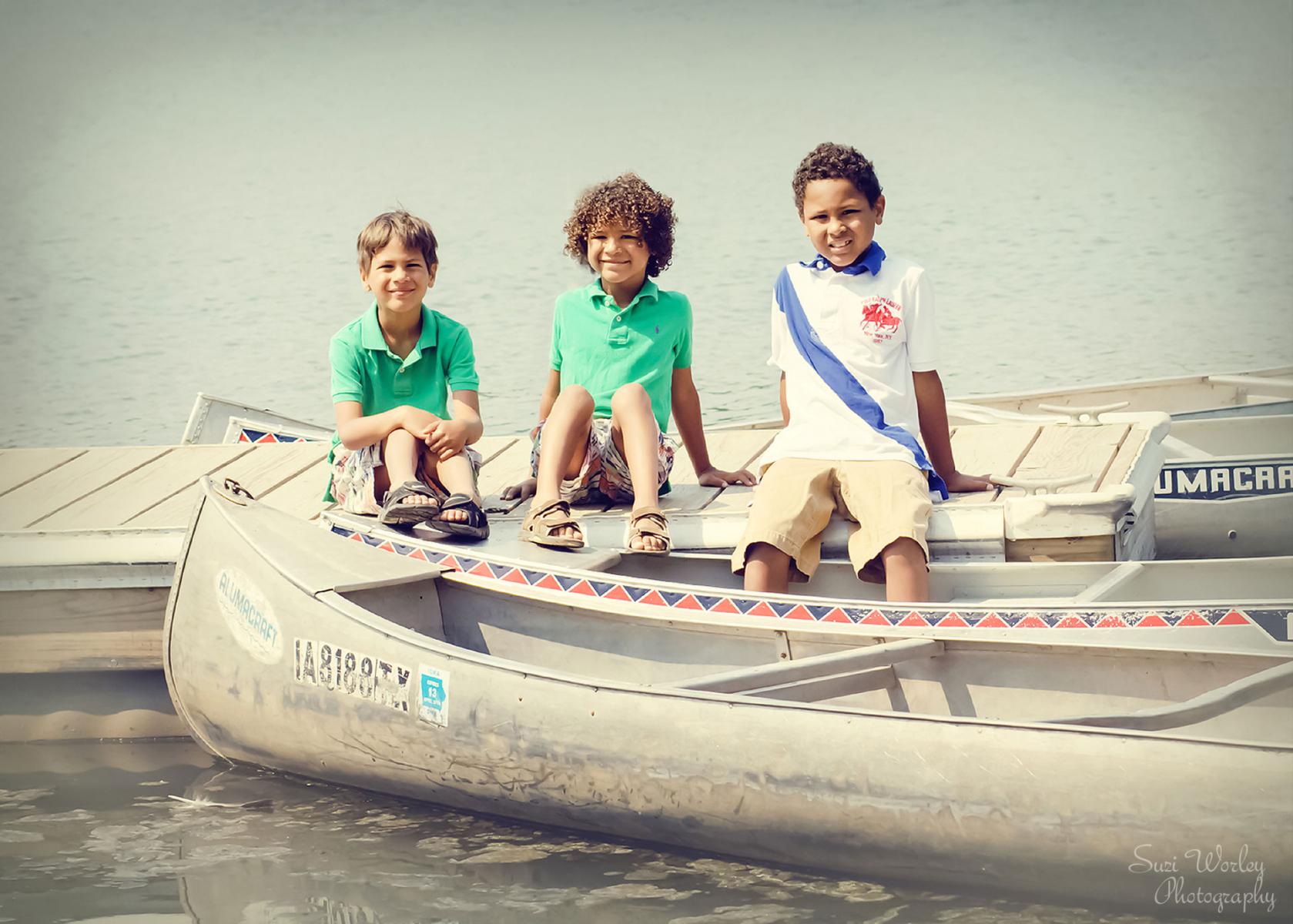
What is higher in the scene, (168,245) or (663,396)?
(168,245)

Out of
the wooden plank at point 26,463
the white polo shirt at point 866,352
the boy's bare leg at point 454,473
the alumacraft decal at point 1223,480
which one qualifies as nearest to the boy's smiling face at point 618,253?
the white polo shirt at point 866,352

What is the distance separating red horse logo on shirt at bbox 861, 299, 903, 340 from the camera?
4.25 metres

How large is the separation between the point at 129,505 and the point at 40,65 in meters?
Result: 17.1

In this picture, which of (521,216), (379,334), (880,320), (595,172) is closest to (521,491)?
(379,334)

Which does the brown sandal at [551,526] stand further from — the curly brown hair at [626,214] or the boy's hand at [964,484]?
the boy's hand at [964,484]

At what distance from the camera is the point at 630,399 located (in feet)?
14.6

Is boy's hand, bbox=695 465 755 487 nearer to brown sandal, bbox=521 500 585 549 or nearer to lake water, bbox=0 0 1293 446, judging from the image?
brown sandal, bbox=521 500 585 549

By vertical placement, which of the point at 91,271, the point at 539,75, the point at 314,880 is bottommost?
the point at 314,880

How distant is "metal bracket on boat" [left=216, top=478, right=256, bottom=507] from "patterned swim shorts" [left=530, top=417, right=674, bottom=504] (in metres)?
0.82

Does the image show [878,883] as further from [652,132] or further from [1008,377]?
[652,132]

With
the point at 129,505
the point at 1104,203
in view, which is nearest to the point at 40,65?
the point at 1104,203

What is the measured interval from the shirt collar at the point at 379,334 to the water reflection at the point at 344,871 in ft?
4.04

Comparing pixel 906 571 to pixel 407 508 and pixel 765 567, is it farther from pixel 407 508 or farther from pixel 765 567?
pixel 407 508

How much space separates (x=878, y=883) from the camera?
347 cm
